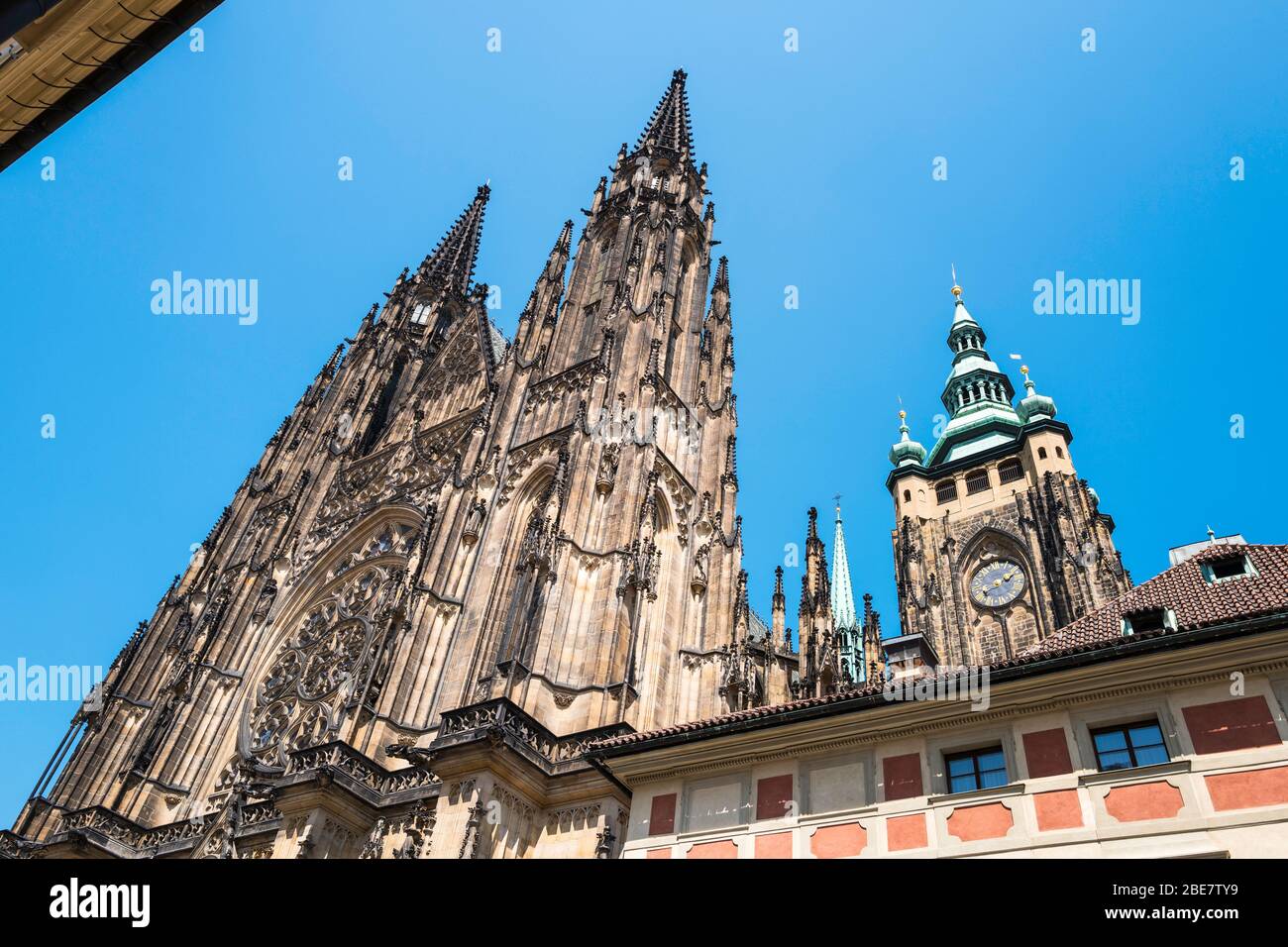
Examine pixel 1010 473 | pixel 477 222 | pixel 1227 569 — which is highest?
pixel 477 222

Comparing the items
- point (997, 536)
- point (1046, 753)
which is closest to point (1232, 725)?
point (1046, 753)

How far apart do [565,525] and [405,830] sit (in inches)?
244

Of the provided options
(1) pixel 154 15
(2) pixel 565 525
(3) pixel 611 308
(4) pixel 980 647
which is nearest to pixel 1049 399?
(4) pixel 980 647

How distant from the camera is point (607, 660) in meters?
16.4

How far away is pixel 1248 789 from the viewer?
346 inches

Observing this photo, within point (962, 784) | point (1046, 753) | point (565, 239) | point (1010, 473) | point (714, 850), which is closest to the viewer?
point (1046, 753)

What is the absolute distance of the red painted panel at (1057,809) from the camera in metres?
9.36

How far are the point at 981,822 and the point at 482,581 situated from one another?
1216 cm

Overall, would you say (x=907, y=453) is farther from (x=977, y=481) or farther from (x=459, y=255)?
(x=459, y=255)

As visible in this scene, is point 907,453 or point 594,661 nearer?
point 594,661

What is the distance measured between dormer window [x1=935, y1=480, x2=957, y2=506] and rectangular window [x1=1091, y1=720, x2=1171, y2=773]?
3930 cm

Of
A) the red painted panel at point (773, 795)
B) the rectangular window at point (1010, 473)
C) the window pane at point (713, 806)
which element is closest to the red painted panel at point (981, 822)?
the red painted panel at point (773, 795)

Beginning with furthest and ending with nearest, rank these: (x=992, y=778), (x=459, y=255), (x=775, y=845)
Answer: (x=459, y=255), (x=775, y=845), (x=992, y=778)

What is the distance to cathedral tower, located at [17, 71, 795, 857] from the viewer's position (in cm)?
1620
